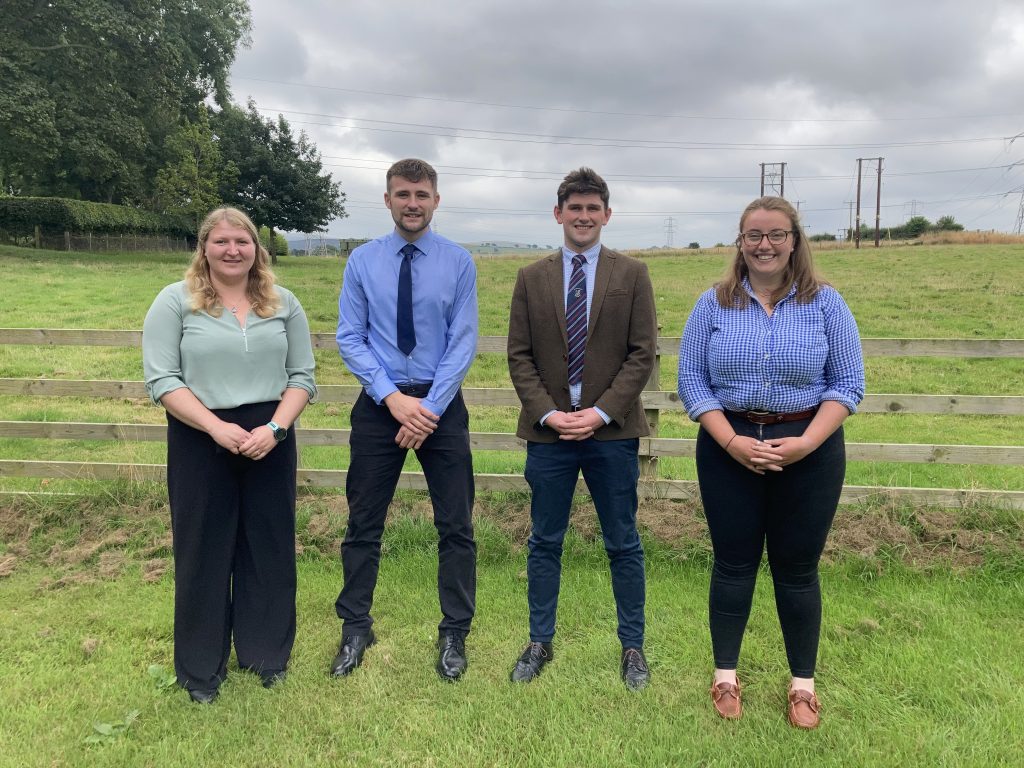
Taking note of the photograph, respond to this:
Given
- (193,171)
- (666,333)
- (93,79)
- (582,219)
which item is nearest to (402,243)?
(582,219)

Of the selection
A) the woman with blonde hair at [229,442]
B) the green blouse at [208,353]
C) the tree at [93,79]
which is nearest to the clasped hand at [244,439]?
the woman with blonde hair at [229,442]

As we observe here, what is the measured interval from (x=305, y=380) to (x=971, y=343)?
429 centimetres

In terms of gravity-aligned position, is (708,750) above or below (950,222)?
below

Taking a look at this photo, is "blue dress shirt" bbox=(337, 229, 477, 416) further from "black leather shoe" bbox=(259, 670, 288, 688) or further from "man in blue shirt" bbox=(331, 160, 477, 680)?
"black leather shoe" bbox=(259, 670, 288, 688)

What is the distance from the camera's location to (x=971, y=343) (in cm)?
450

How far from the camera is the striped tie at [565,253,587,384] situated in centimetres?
312

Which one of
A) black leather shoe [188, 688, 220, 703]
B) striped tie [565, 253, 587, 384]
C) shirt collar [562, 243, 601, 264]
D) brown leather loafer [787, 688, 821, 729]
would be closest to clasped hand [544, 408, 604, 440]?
striped tie [565, 253, 587, 384]

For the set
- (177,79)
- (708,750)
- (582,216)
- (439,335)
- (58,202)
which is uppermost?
(177,79)

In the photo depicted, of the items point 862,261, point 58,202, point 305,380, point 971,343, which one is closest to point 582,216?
point 305,380

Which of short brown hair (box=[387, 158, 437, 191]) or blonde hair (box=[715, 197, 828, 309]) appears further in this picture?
short brown hair (box=[387, 158, 437, 191])

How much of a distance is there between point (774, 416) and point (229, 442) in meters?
2.29

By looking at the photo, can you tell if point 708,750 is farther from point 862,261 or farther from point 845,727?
point 862,261

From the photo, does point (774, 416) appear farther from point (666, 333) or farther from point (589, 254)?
point (666, 333)

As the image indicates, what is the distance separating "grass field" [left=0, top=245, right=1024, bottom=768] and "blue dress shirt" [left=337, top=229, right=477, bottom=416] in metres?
1.36
